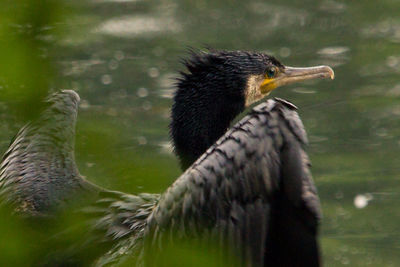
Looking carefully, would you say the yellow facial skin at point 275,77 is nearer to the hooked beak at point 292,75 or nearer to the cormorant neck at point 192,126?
the hooked beak at point 292,75

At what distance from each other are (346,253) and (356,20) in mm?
4737

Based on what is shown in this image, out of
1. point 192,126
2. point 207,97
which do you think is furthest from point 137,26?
point 192,126

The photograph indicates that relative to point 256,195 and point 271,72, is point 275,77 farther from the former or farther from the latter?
point 256,195

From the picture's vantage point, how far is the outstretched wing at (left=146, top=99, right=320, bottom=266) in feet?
10.4

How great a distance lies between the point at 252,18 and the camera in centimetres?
1198

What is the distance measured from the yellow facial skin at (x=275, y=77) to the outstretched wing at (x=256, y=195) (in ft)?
8.35

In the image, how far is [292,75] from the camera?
20.7 feet

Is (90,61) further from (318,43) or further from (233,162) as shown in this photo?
(233,162)

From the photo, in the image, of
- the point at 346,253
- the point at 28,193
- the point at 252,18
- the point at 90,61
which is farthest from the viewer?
the point at 252,18

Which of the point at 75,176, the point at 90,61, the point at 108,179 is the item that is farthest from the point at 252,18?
the point at 108,179

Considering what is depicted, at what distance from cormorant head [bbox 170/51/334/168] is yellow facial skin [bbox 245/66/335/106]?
2.2 inches

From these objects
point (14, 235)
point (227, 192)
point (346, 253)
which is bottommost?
point (346, 253)

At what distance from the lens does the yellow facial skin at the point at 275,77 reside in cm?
593

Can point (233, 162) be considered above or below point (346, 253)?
above
